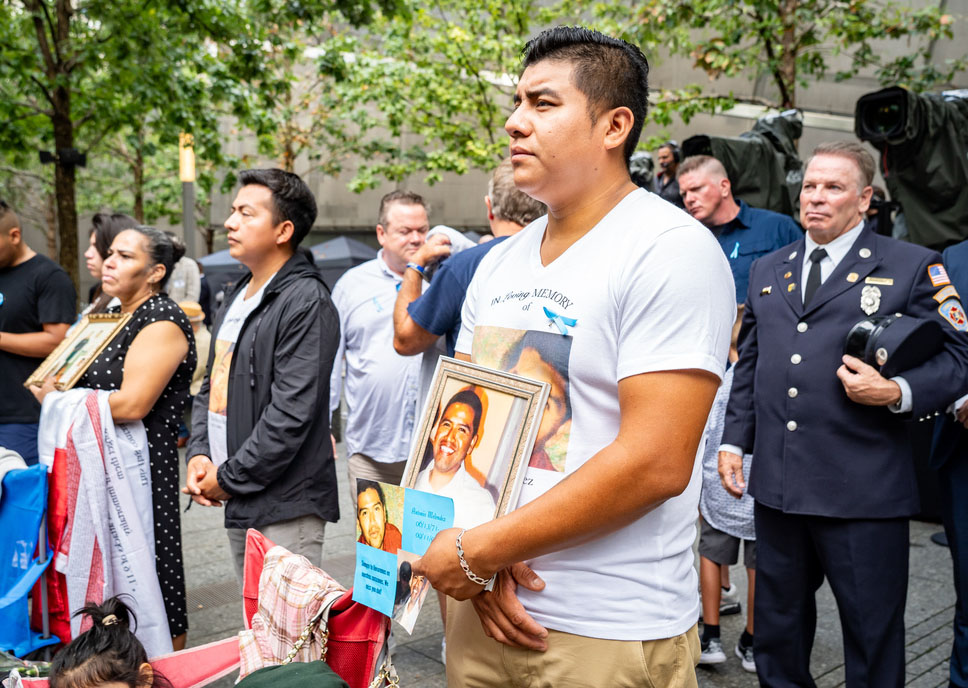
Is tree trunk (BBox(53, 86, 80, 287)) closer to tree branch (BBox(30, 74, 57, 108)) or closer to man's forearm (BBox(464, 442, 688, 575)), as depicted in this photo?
tree branch (BBox(30, 74, 57, 108))

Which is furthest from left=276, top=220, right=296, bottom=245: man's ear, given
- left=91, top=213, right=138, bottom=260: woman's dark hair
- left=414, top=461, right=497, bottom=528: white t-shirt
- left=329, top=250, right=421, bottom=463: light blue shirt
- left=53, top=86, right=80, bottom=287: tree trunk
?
left=53, top=86, right=80, bottom=287: tree trunk

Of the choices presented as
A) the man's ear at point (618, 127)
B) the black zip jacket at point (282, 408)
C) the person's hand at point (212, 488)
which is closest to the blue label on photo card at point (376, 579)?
the man's ear at point (618, 127)

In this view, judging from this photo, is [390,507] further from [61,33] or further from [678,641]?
[61,33]

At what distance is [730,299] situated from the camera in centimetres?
161

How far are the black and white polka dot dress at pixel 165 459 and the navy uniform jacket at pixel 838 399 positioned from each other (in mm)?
2468

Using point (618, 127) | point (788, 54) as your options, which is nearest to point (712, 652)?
point (618, 127)

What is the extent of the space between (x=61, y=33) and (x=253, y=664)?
8.85 meters

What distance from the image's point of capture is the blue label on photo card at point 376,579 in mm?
1742

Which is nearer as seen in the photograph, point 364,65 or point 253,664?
point 253,664

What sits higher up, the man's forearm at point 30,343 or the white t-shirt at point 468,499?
the white t-shirt at point 468,499

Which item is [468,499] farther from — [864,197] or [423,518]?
[864,197]

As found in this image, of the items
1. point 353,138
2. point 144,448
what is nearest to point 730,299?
point 144,448

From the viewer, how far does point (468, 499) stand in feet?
5.38

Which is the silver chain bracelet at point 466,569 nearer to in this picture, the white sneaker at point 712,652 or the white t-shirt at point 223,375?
the white t-shirt at point 223,375
